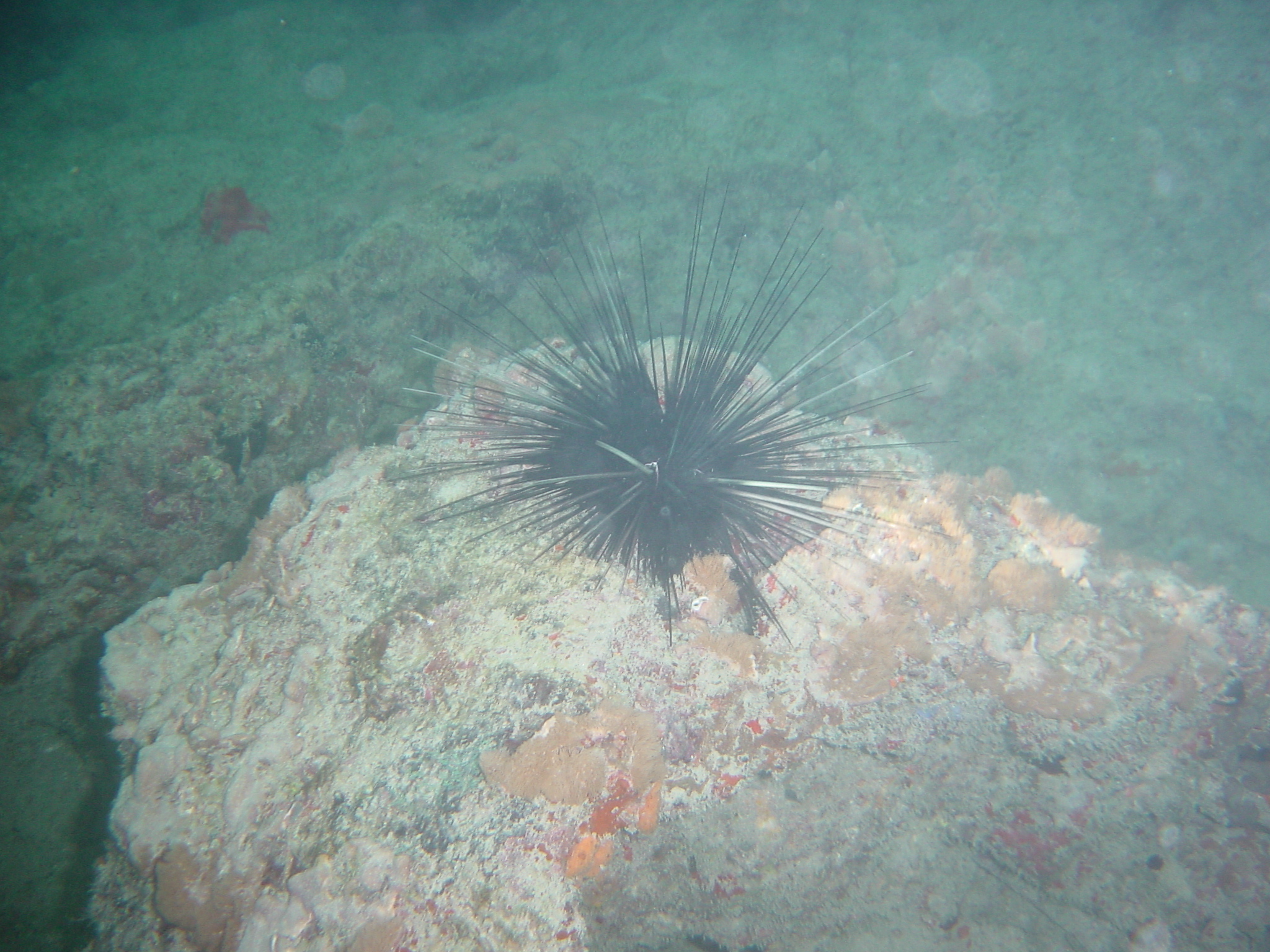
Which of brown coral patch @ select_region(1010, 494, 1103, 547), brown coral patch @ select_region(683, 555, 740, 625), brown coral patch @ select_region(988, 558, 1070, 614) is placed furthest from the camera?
brown coral patch @ select_region(1010, 494, 1103, 547)

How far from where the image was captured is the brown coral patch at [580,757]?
7.00ft

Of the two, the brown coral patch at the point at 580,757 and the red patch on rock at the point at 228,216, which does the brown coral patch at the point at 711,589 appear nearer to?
the brown coral patch at the point at 580,757

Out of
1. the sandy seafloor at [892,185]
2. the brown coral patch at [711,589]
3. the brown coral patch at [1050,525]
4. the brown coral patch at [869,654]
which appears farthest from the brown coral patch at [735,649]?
the sandy seafloor at [892,185]

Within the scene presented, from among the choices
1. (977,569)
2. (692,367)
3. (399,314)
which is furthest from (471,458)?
(977,569)

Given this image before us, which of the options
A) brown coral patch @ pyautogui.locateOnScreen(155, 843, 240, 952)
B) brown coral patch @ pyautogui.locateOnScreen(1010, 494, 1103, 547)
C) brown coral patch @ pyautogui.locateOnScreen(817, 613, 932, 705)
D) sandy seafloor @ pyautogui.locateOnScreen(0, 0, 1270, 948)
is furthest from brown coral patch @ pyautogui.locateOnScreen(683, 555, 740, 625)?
sandy seafloor @ pyautogui.locateOnScreen(0, 0, 1270, 948)

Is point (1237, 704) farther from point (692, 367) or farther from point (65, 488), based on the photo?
point (65, 488)

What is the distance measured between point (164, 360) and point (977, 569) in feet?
17.1

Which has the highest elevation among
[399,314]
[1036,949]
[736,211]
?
[736,211]

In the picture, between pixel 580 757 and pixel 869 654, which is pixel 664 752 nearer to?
pixel 580 757

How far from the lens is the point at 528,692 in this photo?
2.36 meters

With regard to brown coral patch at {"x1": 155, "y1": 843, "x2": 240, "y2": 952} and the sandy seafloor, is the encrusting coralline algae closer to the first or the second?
brown coral patch at {"x1": 155, "y1": 843, "x2": 240, "y2": 952}

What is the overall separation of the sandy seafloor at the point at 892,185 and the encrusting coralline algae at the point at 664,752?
9.62 feet

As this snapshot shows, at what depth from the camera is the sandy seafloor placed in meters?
5.34

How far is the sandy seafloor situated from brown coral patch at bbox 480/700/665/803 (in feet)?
12.2
